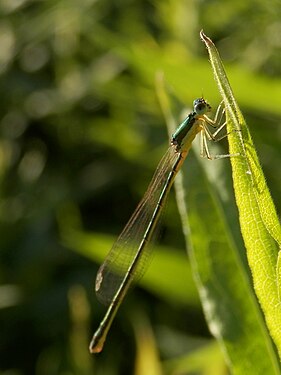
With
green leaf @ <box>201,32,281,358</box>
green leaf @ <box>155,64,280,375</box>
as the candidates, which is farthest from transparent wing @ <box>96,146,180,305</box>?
green leaf @ <box>201,32,281,358</box>

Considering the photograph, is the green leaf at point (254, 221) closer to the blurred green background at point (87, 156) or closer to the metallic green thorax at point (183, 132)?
the metallic green thorax at point (183, 132)

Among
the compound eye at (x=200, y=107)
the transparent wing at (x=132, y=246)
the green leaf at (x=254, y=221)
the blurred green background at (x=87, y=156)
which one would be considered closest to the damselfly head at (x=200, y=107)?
the compound eye at (x=200, y=107)

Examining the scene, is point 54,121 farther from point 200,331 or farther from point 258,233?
point 258,233

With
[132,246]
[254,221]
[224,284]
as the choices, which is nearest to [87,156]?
[132,246]

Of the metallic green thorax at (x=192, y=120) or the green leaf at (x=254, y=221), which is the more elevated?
the metallic green thorax at (x=192, y=120)

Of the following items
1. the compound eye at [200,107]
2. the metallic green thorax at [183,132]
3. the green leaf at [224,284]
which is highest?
the compound eye at [200,107]

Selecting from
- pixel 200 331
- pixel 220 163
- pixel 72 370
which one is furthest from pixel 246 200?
pixel 200 331
